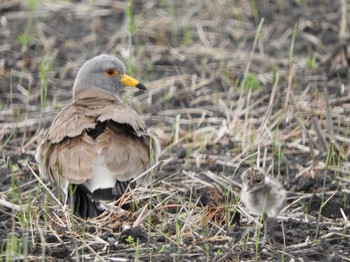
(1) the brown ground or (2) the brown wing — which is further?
(2) the brown wing

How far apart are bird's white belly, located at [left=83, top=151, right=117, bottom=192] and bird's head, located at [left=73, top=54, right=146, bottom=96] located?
5.08 ft

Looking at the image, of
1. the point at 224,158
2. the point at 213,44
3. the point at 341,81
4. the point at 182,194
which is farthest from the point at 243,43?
the point at 182,194

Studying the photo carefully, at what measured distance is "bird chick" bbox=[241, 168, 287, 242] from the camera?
528cm

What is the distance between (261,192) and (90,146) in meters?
1.31

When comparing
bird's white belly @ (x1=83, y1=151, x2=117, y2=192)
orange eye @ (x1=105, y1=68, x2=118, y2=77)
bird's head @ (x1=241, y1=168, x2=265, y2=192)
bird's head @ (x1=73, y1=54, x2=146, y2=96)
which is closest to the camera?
bird's head @ (x1=241, y1=168, x2=265, y2=192)

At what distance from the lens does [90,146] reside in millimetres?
6016

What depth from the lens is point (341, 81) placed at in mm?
8547

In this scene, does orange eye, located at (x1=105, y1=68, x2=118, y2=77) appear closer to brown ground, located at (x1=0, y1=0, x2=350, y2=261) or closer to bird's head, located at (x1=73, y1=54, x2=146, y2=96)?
bird's head, located at (x1=73, y1=54, x2=146, y2=96)

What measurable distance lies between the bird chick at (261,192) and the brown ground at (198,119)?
0.69ft

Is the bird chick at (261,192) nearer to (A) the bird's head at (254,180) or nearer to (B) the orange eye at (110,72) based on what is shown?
(A) the bird's head at (254,180)

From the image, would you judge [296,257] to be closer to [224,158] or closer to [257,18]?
[224,158]

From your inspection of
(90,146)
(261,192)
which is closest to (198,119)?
(90,146)

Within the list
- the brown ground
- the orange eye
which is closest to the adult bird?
the brown ground

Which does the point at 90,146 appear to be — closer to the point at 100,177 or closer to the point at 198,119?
the point at 100,177
